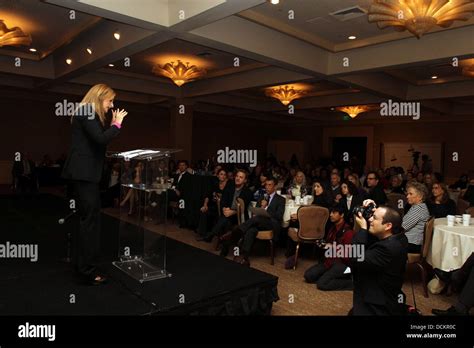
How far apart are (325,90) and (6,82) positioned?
910 cm

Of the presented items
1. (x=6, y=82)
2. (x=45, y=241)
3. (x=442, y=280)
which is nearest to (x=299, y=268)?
(x=442, y=280)

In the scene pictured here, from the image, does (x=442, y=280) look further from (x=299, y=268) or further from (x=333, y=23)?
(x=333, y=23)

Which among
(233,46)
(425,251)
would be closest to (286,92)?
(233,46)

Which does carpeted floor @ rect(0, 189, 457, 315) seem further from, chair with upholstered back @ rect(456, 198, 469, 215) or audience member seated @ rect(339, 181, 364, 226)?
chair with upholstered back @ rect(456, 198, 469, 215)

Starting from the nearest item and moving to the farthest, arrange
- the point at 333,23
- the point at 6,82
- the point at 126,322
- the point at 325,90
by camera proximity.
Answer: the point at 126,322
the point at 333,23
the point at 6,82
the point at 325,90

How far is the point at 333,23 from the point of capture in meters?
5.80

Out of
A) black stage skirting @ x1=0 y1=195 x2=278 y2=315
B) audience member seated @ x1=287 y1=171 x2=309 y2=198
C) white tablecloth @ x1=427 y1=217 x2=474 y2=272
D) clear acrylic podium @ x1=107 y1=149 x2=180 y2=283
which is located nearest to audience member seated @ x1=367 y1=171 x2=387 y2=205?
audience member seated @ x1=287 y1=171 x2=309 y2=198

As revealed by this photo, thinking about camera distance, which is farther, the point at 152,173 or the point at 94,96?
the point at 152,173

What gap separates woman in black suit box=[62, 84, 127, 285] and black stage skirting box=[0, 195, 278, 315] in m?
0.36

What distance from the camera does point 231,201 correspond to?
5801mm

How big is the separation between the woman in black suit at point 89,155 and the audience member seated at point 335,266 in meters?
2.41

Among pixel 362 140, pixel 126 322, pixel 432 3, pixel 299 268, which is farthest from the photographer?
pixel 362 140

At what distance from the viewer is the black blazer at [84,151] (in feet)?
9.35

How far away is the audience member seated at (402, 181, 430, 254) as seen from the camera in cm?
418
